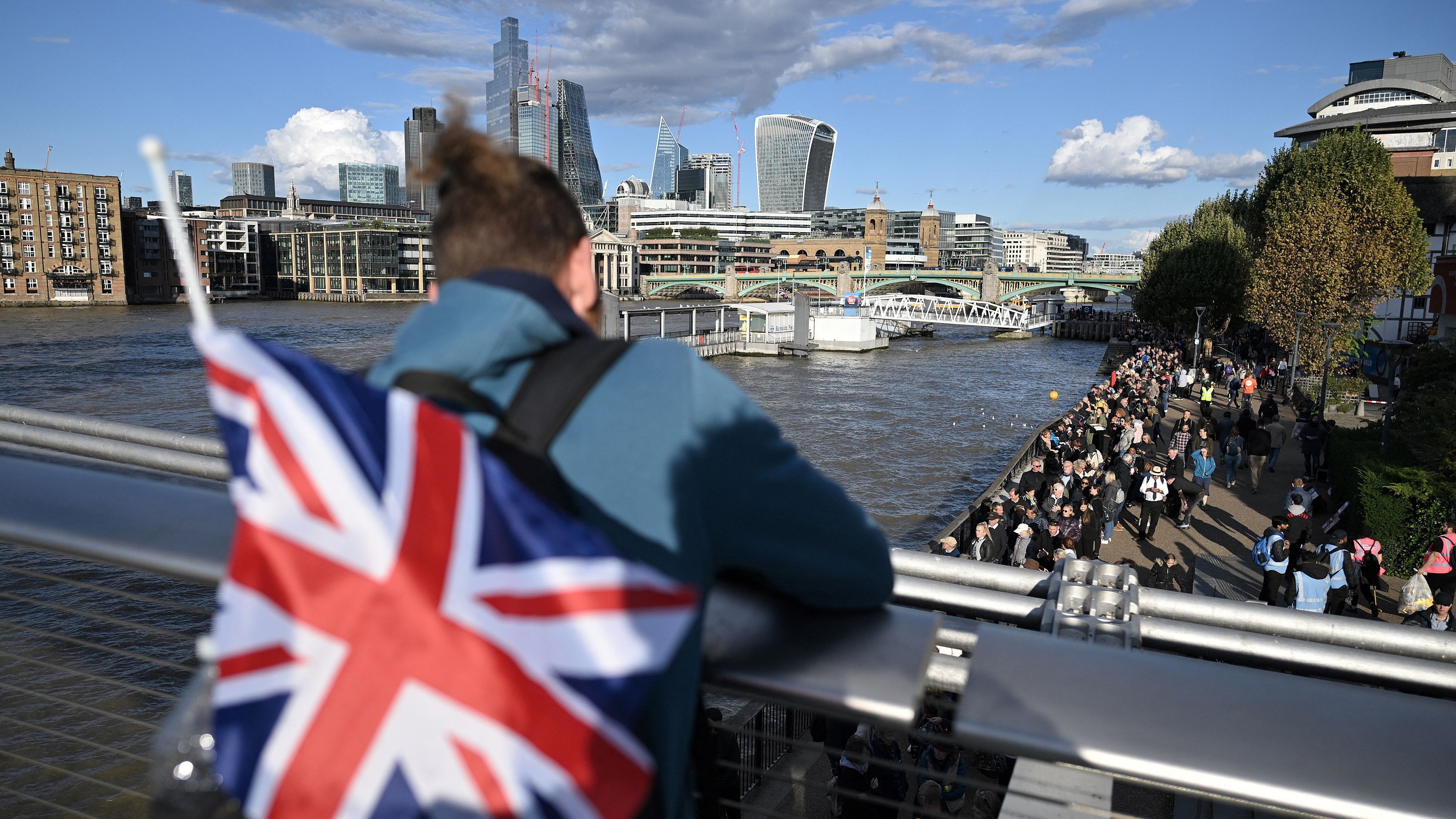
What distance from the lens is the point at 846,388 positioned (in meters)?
33.7

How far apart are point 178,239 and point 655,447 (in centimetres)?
48

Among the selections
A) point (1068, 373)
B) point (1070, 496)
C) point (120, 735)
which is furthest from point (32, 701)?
point (1068, 373)

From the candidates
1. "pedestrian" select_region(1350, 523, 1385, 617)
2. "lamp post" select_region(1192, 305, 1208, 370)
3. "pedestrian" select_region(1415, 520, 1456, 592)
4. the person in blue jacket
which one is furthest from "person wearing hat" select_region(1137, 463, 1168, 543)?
"lamp post" select_region(1192, 305, 1208, 370)

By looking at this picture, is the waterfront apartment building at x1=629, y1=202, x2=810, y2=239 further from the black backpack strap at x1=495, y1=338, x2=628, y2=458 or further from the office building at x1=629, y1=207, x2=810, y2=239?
the black backpack strap at x1=495, y1=338, x2=628, y2=458

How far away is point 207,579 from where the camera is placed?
3.65 feet

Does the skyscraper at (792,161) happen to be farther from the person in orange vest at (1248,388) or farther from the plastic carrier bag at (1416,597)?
the plastic carrier bag at (1416,597)

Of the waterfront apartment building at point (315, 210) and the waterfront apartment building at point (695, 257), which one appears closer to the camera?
the waterfront apartment building at point (695, 257)

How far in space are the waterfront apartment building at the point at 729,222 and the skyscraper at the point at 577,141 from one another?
42.8 metres

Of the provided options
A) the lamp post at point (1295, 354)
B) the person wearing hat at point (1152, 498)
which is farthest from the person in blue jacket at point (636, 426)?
the lamp post at point (1295, 354)

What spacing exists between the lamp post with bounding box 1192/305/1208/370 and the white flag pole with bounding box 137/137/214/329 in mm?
29587

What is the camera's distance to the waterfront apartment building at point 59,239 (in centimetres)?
6744

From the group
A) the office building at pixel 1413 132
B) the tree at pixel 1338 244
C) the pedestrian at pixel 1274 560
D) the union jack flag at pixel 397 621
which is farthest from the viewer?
the office building at pixel 1413 132

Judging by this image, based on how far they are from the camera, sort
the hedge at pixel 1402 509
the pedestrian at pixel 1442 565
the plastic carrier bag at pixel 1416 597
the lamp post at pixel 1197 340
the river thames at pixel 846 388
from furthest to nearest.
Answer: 1. the lamp post at pixel 1197 340
2. the river thames at pixel 846 388
3. the hedge at pixel 1402 509
4. the pedestrian at pixel 1442 565
5. the plastic carrier bag at pixel 1416 597

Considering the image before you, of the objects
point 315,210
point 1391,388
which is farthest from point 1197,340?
point 315,210
